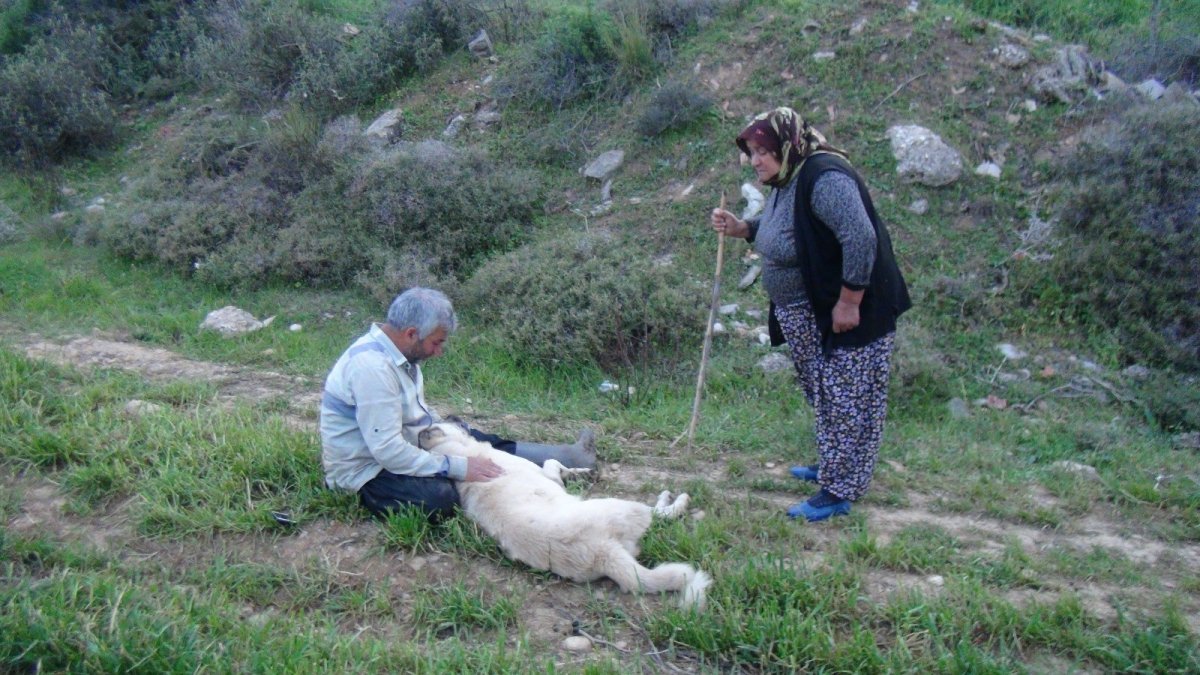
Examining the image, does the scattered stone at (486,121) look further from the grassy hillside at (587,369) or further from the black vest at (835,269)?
the black vest at (835,269)

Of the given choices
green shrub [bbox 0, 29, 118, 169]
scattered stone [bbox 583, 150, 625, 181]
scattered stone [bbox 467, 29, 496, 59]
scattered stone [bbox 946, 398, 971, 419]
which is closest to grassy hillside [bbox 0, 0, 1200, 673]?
scattered stone [bbox 946, 398, 971, 419]

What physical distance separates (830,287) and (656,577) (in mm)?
1466

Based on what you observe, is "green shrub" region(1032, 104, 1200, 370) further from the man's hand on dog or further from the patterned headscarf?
the man's hand on dog

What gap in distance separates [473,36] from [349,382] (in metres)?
8.58

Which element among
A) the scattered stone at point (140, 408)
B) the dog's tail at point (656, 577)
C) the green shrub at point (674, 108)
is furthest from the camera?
the green shrub at point (674, 108)

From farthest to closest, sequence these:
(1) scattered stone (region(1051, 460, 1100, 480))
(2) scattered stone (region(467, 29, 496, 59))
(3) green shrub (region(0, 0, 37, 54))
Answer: (3) green shrub (region(0, 0, 37, 54)), (2) scattered stone (region(467, 29, 496, 59)), (1) scattered stone (region(1051, 460, 1100, 480))

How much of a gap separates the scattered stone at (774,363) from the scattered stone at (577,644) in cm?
325

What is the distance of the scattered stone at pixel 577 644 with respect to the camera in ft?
11.1

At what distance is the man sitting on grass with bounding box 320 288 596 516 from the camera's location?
398cm

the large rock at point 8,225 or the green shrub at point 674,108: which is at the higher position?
the green shrub at point 674,108

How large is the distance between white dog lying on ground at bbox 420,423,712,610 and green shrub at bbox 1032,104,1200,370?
14.2 ft

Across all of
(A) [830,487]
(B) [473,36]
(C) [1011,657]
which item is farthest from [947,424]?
(B) [473,36]

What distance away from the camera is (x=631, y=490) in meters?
4.68

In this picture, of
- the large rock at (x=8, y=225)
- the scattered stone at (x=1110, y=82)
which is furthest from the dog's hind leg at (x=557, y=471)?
the large rock at (x=8, y=225)
